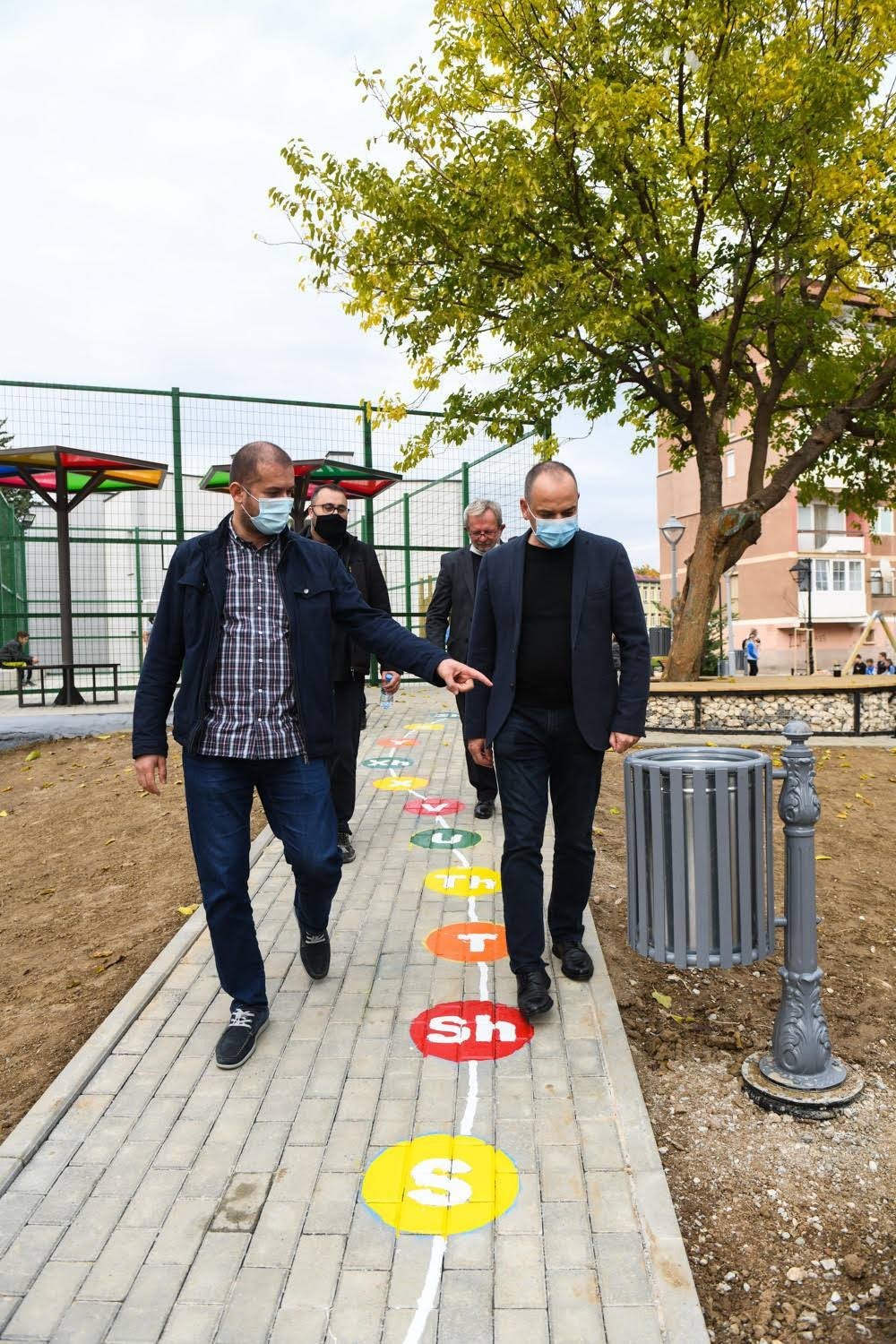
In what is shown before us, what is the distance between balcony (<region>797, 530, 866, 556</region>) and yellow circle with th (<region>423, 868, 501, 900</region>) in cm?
4511

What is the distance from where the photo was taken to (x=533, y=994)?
11.7 ft

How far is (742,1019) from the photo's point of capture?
152 inches

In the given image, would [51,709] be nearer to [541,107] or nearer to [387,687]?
[387,687]

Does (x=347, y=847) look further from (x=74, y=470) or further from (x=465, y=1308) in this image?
(x=74, y=470)

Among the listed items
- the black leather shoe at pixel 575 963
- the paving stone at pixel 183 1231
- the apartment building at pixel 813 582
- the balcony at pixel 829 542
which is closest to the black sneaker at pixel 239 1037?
the paving stone at pixel 183 1231

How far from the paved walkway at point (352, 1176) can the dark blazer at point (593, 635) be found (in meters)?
1.10

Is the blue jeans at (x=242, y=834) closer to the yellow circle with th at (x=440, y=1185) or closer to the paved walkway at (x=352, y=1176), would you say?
the paved walkway at (x=352, y=1176)

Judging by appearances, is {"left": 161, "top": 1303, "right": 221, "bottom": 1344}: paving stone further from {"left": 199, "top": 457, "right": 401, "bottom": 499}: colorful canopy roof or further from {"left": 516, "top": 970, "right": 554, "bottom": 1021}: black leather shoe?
{"left": 199, "top": 457, "right": 401, "bottom": 499}: colorful canopy roof

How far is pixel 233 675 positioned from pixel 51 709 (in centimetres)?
1043

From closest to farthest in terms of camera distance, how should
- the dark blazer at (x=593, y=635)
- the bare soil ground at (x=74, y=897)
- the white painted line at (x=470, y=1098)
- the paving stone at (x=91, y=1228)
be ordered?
the paving stone at (x=91, y=1228)
the white painted line at (x=470, y=1098)
the dark blazer at (x=593, y=635)
the bare soil ground at (x=74, y=897)

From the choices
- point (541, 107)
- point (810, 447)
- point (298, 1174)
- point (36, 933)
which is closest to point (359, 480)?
point (541, 107)

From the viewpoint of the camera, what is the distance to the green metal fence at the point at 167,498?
12.7 meters

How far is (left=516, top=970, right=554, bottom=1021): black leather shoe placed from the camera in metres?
3.53

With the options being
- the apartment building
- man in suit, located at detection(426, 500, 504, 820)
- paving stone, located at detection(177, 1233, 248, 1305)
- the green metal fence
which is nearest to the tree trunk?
the green metal fence
